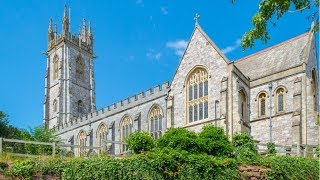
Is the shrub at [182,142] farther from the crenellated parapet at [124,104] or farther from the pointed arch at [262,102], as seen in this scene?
the crenellated parapet at [124,104]

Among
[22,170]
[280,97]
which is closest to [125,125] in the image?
[280,97]

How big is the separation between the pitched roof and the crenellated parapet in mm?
7499

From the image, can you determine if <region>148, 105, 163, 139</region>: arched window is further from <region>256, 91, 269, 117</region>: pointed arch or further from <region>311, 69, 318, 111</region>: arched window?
<region>311, 69, 318, 111</region>: arched window

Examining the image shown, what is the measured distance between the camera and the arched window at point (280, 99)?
32375mm

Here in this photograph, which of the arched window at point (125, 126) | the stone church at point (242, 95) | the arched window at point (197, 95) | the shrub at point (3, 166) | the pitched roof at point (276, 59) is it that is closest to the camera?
the shrub at point (3, 166)

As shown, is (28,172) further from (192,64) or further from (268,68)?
(268,68)

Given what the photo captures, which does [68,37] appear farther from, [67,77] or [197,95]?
[197,95]

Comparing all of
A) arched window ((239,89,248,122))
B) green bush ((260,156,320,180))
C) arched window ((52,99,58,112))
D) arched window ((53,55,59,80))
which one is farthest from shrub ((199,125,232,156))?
arched window ((53,55,59,80))

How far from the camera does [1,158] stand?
62.8 feet

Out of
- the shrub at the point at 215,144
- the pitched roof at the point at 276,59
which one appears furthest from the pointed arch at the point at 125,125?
the shrub at the point at 215,144

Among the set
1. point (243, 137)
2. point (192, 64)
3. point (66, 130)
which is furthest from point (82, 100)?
point (243, 137)

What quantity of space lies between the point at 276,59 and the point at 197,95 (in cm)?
704

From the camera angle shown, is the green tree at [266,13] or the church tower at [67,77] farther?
the church tower at [67,77]

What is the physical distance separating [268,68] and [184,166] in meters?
17.9
